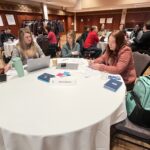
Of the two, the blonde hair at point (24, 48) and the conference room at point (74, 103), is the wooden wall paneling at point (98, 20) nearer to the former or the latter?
the conference room at point (74, 103)

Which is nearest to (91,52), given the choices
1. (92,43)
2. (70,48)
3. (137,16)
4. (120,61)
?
(92,43)

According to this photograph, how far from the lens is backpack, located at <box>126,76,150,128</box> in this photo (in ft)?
3.41

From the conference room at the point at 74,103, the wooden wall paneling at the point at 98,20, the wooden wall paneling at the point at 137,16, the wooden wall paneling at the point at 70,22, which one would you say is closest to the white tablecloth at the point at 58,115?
the conference room at the point at 74,103

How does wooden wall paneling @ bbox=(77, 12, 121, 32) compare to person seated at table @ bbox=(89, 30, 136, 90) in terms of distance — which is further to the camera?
wooden wall paneling @ bbox=(77, 12, 121, 32)

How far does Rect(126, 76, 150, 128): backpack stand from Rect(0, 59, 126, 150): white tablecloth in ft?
0.32

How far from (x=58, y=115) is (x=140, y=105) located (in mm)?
669

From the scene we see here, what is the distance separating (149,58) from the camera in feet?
5.37

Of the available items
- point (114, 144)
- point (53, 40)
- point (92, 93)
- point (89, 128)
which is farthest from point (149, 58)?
point (53, 40)

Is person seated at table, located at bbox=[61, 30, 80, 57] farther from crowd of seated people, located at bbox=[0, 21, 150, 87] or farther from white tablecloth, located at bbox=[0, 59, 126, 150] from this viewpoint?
white tablecloth, located at bbox=[0, 59, 126, 150]

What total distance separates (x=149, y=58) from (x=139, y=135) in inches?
38.9

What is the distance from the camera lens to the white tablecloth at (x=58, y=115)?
0.77 m

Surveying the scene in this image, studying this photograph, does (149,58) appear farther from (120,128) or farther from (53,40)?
(53,40)

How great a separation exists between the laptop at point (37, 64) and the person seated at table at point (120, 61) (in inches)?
23.6

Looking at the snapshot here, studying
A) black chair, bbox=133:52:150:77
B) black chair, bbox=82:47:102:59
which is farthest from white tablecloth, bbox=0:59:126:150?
black chair, bbox=82:47:102:59
